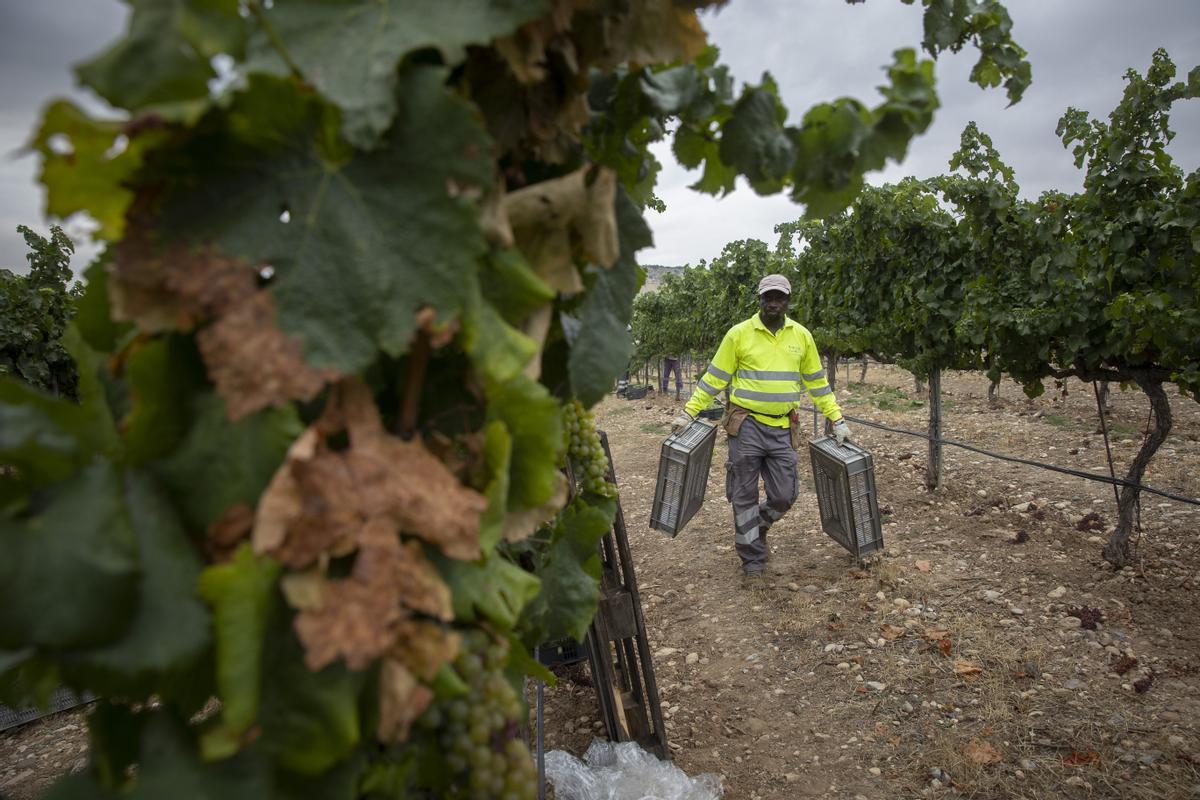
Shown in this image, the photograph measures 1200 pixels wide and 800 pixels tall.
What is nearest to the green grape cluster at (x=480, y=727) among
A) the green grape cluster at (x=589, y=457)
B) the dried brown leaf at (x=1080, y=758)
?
the green grape cluster at (x=589, y=457)

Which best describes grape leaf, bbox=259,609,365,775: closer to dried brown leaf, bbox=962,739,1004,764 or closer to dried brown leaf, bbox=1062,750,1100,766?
dried brown leaf, bbox=962,739,1004,764

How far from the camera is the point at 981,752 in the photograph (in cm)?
371

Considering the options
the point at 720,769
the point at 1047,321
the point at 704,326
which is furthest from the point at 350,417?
the point at 704,326

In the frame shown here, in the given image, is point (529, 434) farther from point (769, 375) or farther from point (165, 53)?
point (769, 375)

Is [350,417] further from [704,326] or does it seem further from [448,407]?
[704,326]

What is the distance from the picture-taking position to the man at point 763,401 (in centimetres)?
613

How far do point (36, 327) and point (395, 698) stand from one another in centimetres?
832

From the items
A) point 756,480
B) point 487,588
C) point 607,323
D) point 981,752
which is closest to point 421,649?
point 487,588

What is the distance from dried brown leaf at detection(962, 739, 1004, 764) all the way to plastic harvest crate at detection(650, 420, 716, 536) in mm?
2774

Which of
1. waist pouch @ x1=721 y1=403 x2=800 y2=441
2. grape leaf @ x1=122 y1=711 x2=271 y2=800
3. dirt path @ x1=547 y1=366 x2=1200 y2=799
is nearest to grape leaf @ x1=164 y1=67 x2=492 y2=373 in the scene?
grape leaf @ x1=122 y1=711 x2=271 y2=800

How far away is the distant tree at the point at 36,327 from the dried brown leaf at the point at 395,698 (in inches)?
291

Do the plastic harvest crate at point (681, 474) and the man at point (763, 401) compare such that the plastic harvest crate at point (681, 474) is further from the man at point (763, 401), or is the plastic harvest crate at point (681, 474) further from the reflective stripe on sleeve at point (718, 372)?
the reflective stripe on sleeve at point (718, 372)

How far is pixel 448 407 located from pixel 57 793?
0.58 m

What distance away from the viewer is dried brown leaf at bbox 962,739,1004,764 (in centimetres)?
364
